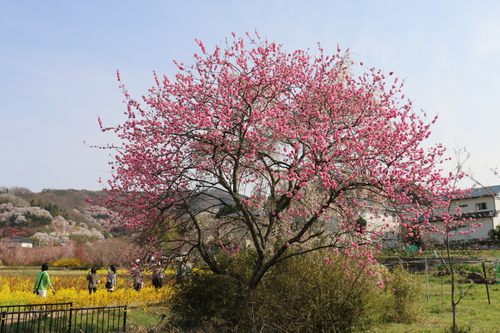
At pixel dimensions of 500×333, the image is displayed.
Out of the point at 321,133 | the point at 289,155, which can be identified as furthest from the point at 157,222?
the point at 321,133

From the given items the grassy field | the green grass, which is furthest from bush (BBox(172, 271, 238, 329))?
the green grass

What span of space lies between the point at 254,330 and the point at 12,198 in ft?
322

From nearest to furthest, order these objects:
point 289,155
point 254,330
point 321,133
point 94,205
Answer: point 254,330 → point 321,133 → point 289,155 → point 94,205

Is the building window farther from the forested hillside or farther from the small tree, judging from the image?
the forested hillside

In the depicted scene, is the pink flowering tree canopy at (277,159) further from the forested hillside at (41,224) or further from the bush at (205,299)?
the forested hillside at (41,224)

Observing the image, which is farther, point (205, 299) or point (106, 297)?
point (106, 297)

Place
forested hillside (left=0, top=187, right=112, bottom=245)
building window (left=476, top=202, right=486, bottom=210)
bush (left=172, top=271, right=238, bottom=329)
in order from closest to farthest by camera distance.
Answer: bush (left=172, top=271, right=238, bottom=329) < building window (left=476, top=202, right=486, bottom=210) < forested hillside (left=0, top=187, right=112, bottom=245)

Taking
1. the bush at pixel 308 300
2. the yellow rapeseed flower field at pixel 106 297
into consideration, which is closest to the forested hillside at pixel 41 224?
the yellow rapeseed flower field at pixel 106 297

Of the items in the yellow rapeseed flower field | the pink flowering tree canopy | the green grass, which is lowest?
the green grass

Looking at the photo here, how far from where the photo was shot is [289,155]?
9773 millimetres

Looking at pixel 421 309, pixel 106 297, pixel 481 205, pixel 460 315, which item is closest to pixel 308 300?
pixel 421 309

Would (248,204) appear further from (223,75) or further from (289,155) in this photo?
(223,75)

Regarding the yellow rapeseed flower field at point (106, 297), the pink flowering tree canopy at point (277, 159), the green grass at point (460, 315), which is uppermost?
the pink flowering tree canopy at point (277, 159)

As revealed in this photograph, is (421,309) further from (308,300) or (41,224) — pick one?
(41,224)
